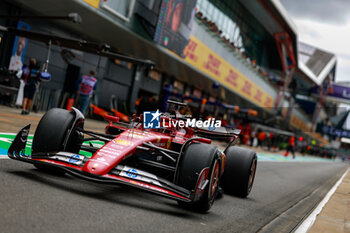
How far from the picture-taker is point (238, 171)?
6.99 meters

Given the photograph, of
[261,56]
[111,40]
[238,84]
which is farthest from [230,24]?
[111,40]

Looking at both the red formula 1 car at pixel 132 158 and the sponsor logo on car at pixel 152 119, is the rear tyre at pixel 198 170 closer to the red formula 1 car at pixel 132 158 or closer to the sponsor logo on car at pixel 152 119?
the red formula 1 car at pixel 132 158

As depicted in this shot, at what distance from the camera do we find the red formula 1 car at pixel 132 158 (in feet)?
14.9

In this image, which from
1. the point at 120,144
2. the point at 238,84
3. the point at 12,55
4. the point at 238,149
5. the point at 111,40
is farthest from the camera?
the point at 238,84

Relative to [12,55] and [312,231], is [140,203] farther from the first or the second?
[12,55]

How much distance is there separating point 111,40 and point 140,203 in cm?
1620

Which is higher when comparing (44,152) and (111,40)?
(111,40)

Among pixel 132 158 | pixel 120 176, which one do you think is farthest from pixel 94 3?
pixel 120 176

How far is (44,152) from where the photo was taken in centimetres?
513

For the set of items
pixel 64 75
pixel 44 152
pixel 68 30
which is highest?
pixel 68 30

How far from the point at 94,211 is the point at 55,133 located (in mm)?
1535

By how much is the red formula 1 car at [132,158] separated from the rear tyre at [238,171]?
1354mm

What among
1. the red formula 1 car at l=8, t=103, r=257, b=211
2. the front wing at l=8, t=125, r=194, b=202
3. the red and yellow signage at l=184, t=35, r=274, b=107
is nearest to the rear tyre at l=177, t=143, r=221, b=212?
the red formula 1 car at l=8, t=103, r=257, b=211

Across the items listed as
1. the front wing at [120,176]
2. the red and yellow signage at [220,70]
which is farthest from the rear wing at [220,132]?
the red and yellow signage at [220,70]
